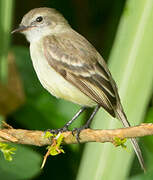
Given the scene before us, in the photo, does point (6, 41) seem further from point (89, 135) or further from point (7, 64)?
point (89, 135)

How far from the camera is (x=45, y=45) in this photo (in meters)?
3.25

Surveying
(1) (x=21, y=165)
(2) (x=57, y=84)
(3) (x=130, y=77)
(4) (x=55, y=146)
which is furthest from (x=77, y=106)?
(4) (x=55, y=146)

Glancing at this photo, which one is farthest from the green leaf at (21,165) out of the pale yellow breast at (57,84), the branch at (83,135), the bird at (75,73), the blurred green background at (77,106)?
the branch at (83,135)

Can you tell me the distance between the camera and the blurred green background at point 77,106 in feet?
8.98

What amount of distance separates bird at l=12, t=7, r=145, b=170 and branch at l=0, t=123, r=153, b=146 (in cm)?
40

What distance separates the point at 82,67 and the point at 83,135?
0.79m

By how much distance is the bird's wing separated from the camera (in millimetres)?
3016

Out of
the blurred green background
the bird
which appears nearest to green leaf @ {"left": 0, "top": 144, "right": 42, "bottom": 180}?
the blurred green background

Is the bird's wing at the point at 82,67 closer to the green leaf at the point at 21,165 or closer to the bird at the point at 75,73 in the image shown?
the bird at the point at 75,73

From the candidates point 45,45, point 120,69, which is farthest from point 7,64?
point 120,69

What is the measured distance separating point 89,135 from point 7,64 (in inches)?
61.1

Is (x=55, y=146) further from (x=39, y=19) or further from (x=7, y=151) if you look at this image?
(x=39, y=19)

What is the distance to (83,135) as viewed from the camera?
244 cm

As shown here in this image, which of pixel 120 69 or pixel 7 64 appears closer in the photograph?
pixel 120 69
